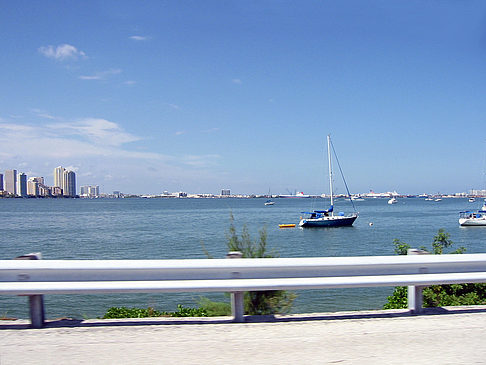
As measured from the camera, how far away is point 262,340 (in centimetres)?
463

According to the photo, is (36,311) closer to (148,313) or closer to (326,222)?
(148,313)

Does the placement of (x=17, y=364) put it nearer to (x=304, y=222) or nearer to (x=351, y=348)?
(x=351, y=348)

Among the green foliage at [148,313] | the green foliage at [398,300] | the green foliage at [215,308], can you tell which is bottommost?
the green foliage at [398,300]

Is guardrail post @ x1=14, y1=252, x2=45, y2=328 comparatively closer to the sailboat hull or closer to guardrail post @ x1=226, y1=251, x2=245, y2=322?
guardrail post @ x1=226, y1=251, x2=245, y2=322

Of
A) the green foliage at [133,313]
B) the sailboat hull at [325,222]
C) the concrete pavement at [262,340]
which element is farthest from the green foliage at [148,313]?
the sailboat hull at [325,222]

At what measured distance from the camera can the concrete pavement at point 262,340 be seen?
4.16m

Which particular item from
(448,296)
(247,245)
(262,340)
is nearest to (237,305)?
(262,340)

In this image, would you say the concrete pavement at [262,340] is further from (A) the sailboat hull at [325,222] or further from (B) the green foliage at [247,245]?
(A) the sailboat hull at [325,222]

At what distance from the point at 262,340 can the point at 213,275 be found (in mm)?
862

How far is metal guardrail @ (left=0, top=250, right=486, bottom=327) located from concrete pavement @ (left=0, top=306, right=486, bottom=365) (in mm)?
432

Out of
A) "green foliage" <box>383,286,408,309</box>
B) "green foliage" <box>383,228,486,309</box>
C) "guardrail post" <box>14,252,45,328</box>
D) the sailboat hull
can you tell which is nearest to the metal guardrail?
"guardrail post" <box>14,252,45,328</box>

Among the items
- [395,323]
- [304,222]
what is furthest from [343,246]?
[395,323]

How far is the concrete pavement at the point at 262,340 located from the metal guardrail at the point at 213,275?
0.43 meters

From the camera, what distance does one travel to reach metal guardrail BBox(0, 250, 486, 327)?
4879 mm
